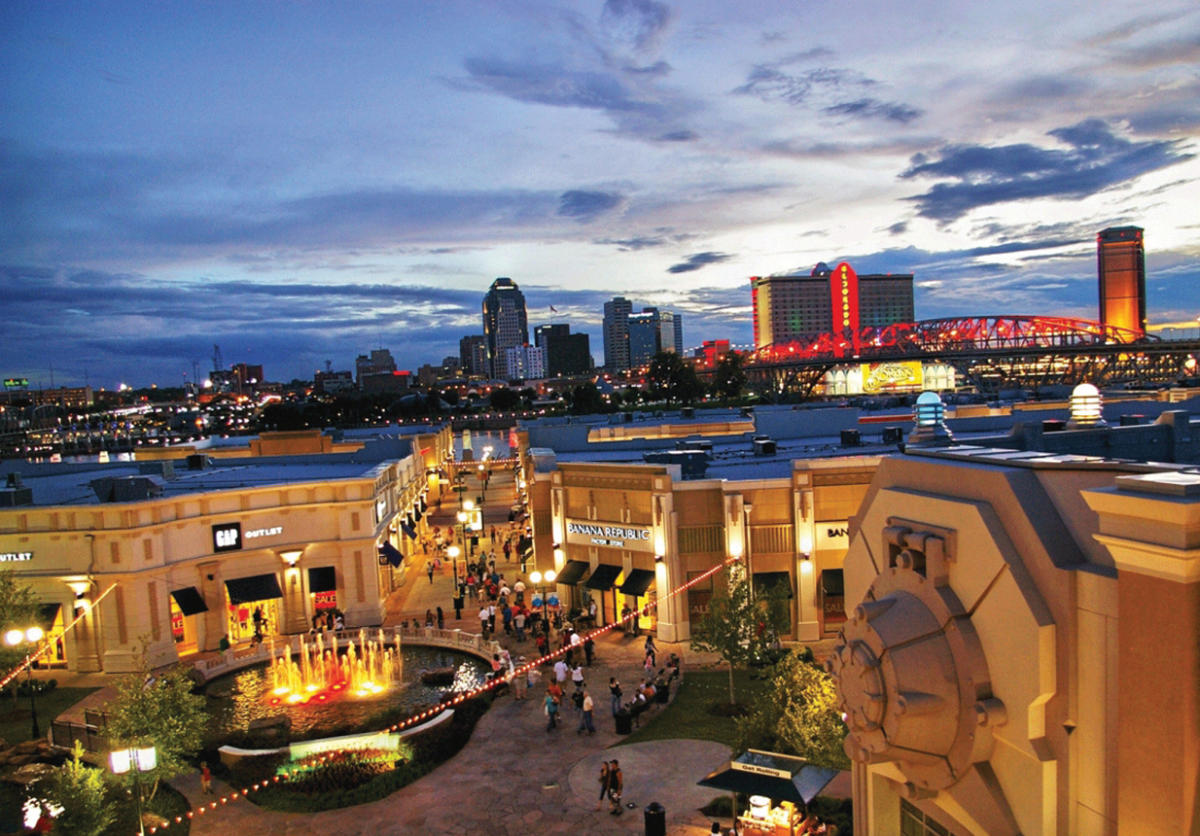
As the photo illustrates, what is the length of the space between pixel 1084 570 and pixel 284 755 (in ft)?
62.4

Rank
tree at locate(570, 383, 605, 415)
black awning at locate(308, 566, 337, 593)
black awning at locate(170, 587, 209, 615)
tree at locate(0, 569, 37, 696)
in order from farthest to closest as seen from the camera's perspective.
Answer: tree at locate(570, 383, 605, 415) < black awning at locate(308, 566, 337, 593) < black awning at locate(170, 587, 209, 615) < tree at locate(0, 569, 37, 696)

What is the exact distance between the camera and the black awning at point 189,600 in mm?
30234

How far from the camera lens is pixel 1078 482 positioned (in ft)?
25.8

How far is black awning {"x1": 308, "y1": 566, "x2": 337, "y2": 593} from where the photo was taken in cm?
3359

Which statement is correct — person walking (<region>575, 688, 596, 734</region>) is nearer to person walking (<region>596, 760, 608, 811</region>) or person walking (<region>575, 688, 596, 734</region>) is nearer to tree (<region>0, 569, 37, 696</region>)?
person walking (<region>596, 760, 608, 811</region>)

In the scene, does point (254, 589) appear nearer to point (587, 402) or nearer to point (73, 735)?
point (73, 735)

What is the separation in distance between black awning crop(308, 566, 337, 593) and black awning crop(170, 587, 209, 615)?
3.92 m

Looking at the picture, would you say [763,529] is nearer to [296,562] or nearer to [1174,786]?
[296,562]

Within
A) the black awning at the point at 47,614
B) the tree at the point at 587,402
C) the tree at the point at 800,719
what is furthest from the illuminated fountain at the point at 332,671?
the tree at the point at 587,402

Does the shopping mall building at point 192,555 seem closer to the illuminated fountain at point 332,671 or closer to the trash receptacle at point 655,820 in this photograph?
the illuminated fountain at point 332,671

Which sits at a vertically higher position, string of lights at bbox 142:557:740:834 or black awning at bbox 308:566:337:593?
black awning at bbox 308:566:337:593

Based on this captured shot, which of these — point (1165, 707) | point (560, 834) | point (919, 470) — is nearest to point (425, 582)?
point (560, 834)

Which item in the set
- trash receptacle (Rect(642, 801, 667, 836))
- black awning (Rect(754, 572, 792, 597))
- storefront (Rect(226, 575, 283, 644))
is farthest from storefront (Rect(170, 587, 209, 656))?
trash receptacle (Rect(642, 801, 667, 836))

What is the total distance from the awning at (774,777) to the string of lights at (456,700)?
9.32 meters
